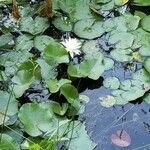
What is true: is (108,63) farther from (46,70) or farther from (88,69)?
(46,70)

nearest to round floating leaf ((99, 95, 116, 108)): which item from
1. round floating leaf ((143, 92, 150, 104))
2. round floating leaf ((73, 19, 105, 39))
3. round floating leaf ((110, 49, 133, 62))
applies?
round floating leaf ((143, 92, 150, 104))

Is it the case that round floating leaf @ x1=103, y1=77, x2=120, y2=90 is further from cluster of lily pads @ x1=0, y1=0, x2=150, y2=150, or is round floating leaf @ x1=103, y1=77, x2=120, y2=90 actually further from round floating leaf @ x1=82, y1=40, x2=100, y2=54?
round floating leaf @ x1=82, y1=40, x2=100, y2=54

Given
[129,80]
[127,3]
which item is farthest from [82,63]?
[127,3]

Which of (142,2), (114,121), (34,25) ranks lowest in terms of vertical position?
(114,121)

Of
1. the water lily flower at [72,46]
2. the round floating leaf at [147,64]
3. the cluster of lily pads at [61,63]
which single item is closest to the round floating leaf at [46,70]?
the cluster of lily pads at [61,63]

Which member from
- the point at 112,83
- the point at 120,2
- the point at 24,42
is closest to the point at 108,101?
the point at 112,83

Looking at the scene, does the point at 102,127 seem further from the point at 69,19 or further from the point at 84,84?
the point at 69,19

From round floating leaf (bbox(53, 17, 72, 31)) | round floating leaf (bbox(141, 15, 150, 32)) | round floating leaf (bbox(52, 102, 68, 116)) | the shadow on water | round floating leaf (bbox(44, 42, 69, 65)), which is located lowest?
the shadow on water
